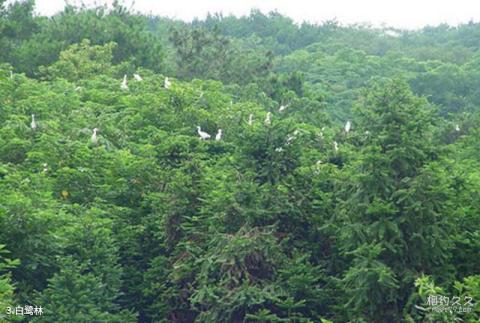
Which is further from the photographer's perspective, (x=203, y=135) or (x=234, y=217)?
(x=203, y=135)

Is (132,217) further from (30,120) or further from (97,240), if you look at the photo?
(30,120)

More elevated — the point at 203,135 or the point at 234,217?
the point at 203,135

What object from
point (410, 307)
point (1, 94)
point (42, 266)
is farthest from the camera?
point (1, 94)

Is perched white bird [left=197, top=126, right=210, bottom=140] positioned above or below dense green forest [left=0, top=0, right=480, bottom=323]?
above

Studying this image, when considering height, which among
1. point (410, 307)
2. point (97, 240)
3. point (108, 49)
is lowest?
point (410, 307)

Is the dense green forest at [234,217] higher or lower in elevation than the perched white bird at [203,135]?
lower

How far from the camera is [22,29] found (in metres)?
32.3

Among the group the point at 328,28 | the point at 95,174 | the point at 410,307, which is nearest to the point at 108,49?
the point at 95,174

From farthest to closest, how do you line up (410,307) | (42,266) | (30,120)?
(30,120), (42,266), (410,307)

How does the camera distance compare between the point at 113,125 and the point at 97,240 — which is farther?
the point at 113,125

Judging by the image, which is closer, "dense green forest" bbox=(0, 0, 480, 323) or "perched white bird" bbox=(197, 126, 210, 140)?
"dense green forest" bbox=(0, 0, 480, 323)

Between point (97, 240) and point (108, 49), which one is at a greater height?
point (108, 49)

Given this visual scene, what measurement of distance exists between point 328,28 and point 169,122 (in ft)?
137

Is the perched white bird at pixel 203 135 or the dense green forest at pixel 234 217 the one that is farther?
the perched white bird at pixel 203 135
